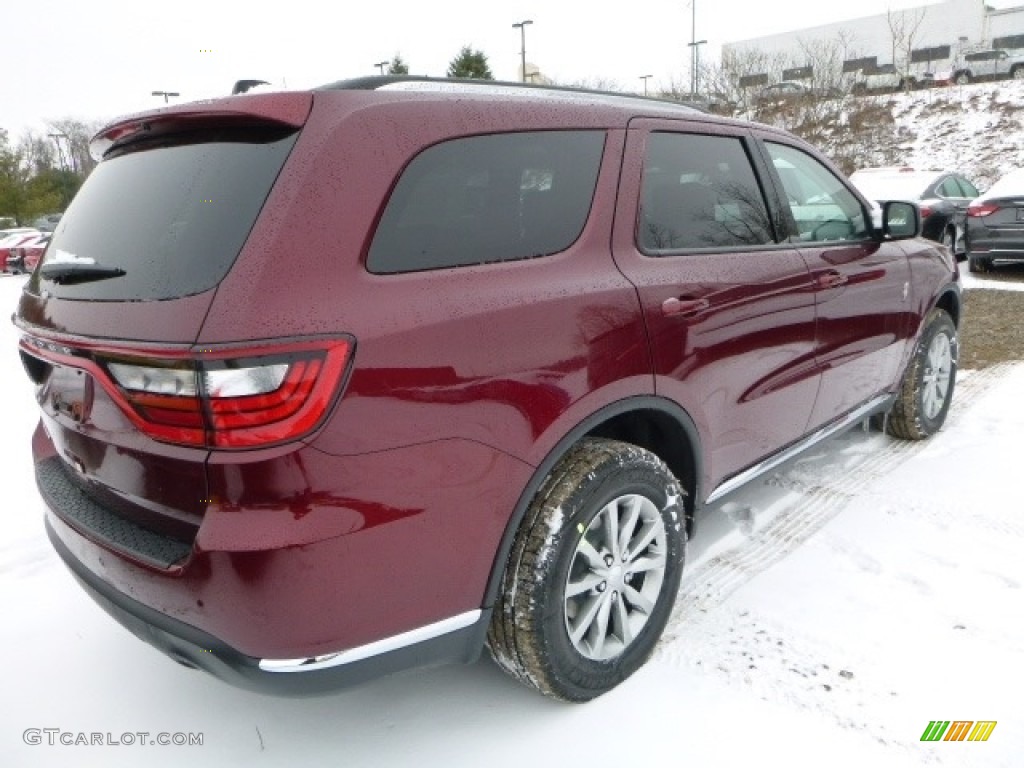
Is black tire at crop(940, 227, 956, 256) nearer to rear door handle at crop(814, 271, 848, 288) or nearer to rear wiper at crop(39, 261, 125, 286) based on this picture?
rear door handle at crop(814, 271, 848, 288)

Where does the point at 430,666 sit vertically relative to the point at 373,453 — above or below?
below

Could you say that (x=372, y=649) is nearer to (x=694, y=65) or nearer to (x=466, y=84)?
(x=466, y=84)

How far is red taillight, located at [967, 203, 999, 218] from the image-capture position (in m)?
9.64

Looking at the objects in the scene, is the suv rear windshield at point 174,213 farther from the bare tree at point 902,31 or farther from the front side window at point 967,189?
the bare tree at point 902,31

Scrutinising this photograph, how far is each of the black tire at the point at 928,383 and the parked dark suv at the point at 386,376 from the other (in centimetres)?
204

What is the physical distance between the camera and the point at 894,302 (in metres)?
3.68

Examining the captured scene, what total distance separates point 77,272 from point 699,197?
1.96 meters

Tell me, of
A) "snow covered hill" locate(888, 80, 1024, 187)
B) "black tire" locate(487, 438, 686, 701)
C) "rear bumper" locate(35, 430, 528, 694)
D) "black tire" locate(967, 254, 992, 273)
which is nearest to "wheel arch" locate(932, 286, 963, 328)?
"black tire" locate(487, 438, 686, 701)

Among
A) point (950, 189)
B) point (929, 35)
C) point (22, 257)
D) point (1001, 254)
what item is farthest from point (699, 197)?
point (929, 35)

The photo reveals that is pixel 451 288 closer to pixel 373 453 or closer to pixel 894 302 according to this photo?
pixel 373 453

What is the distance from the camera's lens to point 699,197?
2625mm

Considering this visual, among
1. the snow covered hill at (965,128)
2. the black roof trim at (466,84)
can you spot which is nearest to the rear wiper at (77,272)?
the black roof trim at (466,84)

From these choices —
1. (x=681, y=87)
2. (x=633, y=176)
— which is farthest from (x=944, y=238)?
(x=681, y=87)

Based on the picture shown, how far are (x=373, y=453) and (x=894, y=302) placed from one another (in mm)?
3073
